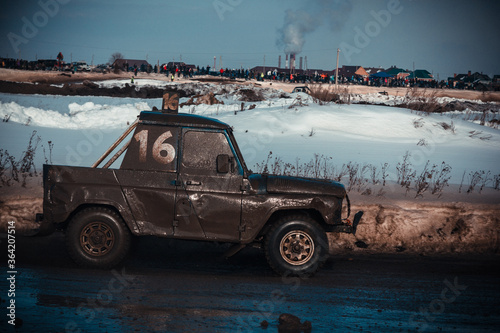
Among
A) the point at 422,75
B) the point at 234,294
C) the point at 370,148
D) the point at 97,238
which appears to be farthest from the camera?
the point at 422,75

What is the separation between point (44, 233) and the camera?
658cm

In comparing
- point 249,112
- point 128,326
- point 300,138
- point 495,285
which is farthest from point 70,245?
point 249,112

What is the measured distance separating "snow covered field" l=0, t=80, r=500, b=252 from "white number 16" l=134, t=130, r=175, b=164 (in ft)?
11.8

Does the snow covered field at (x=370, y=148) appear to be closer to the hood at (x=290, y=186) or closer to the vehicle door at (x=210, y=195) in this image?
the hood at (x=290, y=186)

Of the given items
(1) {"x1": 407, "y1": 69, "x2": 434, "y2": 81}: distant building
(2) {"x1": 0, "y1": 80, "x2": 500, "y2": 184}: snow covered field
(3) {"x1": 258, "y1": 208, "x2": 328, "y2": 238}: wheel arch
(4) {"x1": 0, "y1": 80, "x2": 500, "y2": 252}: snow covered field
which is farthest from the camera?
(1) {"x1": 407, "y1": 69, "x2": 434, "y2": 81}: distant building

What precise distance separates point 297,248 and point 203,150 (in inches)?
74.4

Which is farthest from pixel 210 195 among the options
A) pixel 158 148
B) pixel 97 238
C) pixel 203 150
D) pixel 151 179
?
pixel 97 238

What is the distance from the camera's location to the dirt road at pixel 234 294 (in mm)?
5082

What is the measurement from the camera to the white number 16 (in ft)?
21.8

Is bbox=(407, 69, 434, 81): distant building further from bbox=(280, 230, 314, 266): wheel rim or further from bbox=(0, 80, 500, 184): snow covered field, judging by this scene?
bbox=(280, 230, 314, 266): wheel rim

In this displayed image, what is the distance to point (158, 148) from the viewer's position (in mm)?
6668

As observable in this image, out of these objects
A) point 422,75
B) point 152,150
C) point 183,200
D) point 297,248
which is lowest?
point 297,248

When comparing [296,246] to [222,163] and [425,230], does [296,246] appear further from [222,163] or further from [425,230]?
[425,230]

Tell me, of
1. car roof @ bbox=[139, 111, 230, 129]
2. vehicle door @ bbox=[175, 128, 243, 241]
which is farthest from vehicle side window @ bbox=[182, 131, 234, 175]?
car roof @ bbox=[139, 111, 230, 129]
